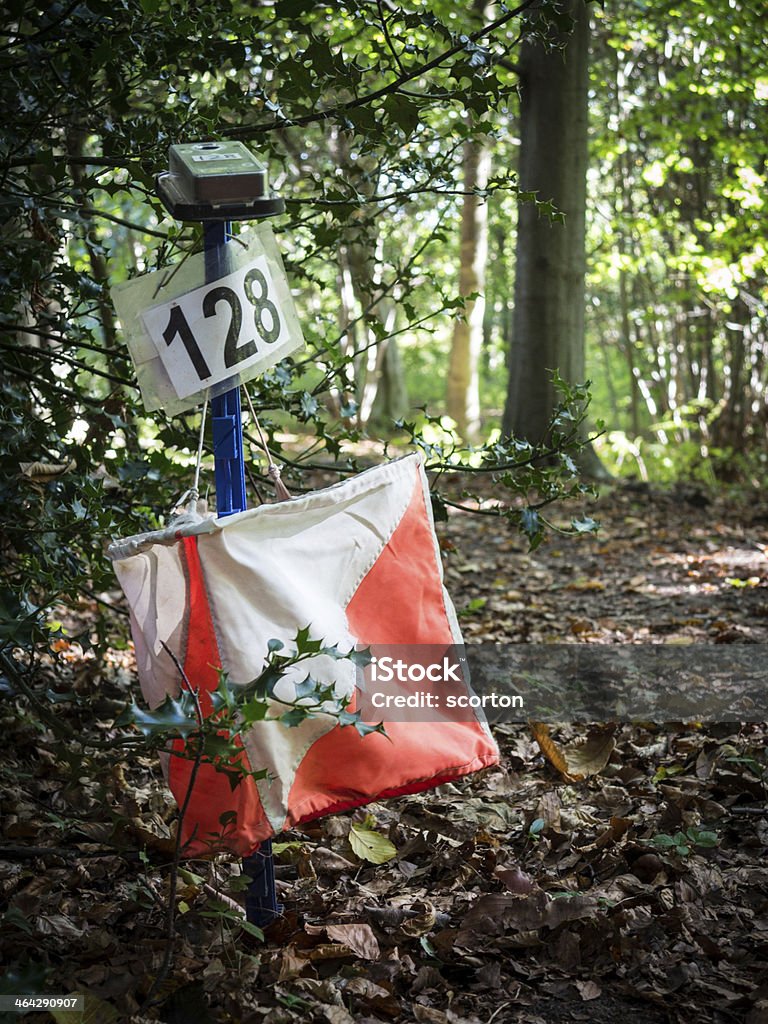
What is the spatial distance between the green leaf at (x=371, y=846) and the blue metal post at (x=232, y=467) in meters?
0.45

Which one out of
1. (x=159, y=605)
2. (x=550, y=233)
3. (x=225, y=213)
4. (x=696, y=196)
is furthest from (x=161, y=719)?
(x=696, y=196)

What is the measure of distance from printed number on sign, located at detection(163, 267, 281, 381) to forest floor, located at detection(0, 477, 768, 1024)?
2.73 feet

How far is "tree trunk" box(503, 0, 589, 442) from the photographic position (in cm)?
761

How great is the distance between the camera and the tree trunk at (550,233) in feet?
25.0

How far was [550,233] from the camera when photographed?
772cm

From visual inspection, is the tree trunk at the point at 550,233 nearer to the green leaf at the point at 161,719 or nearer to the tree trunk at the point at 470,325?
the tree trunk at the point at 470,325

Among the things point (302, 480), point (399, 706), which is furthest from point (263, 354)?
point (302, 480)


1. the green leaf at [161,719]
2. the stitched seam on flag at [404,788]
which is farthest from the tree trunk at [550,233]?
the green leaf at [161,719]

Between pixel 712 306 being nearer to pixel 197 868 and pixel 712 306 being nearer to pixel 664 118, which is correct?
pixel 664 118

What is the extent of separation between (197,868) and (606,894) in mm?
1058

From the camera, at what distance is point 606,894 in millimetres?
2346

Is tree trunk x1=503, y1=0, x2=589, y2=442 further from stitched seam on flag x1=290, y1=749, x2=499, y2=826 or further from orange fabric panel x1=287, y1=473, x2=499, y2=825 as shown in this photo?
stitched seam on flag x1=290, y1=749, x2=499, y2=826

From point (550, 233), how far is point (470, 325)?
15.8ft

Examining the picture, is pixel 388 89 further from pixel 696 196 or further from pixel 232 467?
pixel 696 196
